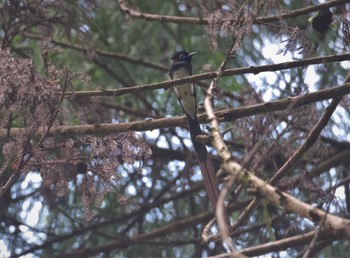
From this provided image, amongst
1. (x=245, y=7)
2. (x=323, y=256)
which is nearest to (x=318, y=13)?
(x=245, y=7)

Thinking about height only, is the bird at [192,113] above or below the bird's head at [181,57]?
below

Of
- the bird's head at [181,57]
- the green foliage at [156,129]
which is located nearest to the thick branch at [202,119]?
the green foliage at [156,129]

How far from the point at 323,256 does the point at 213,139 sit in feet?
10.3

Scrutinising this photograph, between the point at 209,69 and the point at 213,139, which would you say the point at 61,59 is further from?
the point at 213,139

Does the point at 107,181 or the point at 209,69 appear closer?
the point at 107,181

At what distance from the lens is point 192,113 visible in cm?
483

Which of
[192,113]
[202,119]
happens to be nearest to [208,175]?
[202,119]

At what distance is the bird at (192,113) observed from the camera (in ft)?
13.1

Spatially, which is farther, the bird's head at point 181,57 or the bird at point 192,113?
the bird's head at point 181,57

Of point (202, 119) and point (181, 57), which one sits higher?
point (181, 57)

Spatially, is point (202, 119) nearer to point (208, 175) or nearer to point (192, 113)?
point (208, 175)

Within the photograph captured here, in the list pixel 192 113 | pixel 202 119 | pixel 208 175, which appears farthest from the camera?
pixel 192 113

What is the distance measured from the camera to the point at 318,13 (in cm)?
405

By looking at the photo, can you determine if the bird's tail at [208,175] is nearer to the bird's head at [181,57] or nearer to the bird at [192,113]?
the bird at [192,113]
